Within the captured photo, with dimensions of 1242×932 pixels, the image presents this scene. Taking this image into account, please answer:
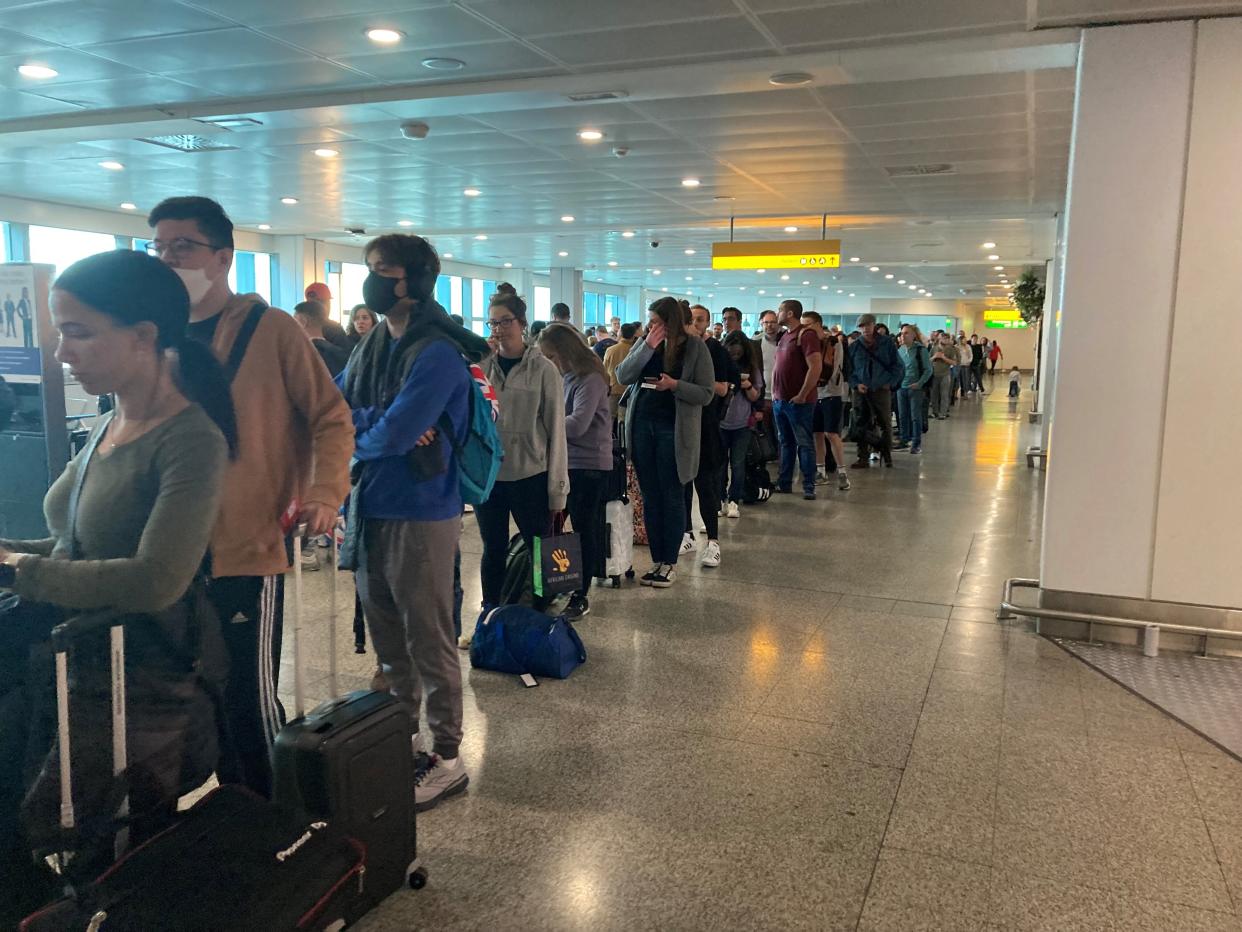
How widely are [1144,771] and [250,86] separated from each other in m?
7.45

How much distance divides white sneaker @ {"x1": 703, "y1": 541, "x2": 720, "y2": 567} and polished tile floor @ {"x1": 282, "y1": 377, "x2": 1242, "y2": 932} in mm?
761

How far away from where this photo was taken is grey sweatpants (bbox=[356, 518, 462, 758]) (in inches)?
117

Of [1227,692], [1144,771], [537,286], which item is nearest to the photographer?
[1144,771]

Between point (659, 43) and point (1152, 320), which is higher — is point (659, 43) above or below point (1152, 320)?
above

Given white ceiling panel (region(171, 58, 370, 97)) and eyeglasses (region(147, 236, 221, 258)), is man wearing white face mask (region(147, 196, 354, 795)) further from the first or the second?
white ceiling panel (region(171, 58, 370, 97))

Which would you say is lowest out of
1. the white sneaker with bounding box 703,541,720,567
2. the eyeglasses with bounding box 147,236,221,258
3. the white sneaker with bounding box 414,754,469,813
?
the white sneaker with bounding box 414,754,469,813

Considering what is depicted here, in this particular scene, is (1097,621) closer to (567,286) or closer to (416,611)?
(416,611)

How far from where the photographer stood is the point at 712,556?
638 centimetres

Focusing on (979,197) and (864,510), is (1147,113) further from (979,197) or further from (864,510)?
(979,197)

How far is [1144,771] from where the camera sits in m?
3.41

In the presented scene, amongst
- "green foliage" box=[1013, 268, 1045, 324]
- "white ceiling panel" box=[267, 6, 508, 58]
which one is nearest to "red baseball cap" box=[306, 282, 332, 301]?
"white ceiling panel" box=[267, 6, 508, 58]

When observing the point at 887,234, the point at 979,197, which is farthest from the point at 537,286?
the point at 979,197

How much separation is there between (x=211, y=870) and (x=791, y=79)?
6193 mm

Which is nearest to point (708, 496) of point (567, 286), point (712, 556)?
point (712, 556)
